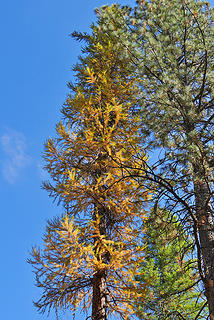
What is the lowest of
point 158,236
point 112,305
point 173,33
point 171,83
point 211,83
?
point 112,305

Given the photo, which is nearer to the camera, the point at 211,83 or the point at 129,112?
the point at 211,83

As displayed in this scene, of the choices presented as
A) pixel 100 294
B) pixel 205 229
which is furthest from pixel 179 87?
pixel 100 294

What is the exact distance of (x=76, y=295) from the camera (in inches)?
221

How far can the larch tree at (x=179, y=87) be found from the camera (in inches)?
177

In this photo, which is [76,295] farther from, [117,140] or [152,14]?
[152,14]

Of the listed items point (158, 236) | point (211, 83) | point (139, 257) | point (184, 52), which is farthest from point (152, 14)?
point (139, 257)

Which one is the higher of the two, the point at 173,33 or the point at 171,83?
the point at 173,33

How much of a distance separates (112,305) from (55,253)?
149cm

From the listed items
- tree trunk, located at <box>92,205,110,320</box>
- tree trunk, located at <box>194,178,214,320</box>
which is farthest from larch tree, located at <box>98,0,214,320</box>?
tree trunk, located at <box>92,205,110,320</box>

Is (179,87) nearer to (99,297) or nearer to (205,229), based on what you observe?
(205,229)

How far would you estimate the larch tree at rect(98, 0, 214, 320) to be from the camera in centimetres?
449

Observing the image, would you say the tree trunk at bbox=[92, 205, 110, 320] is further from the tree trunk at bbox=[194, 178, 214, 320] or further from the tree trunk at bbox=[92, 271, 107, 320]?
the tree trunk at bbox=[194, 178, 214, 320]

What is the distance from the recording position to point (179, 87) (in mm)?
4738

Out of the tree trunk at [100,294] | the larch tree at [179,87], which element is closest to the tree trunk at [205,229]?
the larch tree at [179,87]
